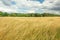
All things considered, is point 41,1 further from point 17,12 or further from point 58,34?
point 58,34

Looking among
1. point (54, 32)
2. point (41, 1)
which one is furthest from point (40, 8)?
point (54, 32)

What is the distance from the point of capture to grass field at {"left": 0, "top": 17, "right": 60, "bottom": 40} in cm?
203

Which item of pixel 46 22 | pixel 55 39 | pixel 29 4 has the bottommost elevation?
pixel 55 39

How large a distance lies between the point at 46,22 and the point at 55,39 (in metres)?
0.29

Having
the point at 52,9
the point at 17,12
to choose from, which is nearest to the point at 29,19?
the point at 17,12

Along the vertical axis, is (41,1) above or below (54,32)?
above

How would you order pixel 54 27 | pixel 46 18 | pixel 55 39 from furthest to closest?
1. pixel 46 18
2. pixel 54 27
3. pixel 55 39

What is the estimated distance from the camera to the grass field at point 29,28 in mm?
2027

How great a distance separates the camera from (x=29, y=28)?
211cm

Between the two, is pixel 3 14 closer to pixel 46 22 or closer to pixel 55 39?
pixel 46 22

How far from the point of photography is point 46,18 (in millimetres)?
2307

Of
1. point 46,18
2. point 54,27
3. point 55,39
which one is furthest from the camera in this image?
point 46,18

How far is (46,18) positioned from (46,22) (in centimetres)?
12

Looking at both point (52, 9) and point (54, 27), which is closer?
point (54, 27)
